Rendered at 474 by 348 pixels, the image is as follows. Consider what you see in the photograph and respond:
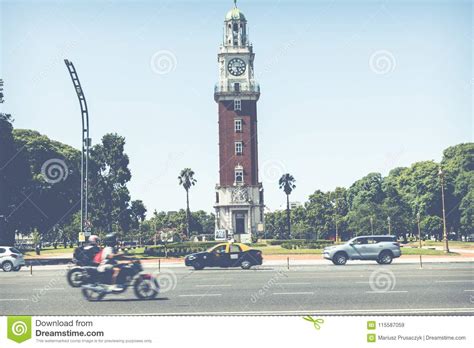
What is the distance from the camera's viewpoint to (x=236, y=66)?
90.0m

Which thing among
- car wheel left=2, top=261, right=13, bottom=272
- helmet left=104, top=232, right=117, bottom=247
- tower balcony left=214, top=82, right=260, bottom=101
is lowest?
car wheel left=2, top=261, right=13, bottom=272

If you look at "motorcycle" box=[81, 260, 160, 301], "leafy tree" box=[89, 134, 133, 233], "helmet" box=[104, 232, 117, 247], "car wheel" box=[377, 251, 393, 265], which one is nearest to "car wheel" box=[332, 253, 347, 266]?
"car wheel" box=[377, 251, 393, 265]

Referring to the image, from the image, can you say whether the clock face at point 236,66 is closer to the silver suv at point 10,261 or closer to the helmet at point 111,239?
the silver suv at point 10,261

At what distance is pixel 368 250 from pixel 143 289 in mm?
18983

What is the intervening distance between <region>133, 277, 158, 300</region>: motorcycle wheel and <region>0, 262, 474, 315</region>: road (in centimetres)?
22

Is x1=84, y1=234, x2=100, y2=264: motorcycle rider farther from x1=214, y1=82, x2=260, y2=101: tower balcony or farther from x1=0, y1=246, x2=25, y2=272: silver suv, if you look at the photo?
x1=214, y1=82, x2=260, y2=101: tower balcony

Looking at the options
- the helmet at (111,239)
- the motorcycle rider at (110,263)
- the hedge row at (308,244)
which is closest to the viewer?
the helmet at (111,239)

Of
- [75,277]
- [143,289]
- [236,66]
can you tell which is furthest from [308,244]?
[236,66]

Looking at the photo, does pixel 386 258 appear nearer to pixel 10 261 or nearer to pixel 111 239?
pixel 111 239

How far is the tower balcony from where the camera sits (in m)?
88.1

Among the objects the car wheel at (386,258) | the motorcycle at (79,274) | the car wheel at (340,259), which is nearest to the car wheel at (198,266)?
the car wheel at (340,259)
